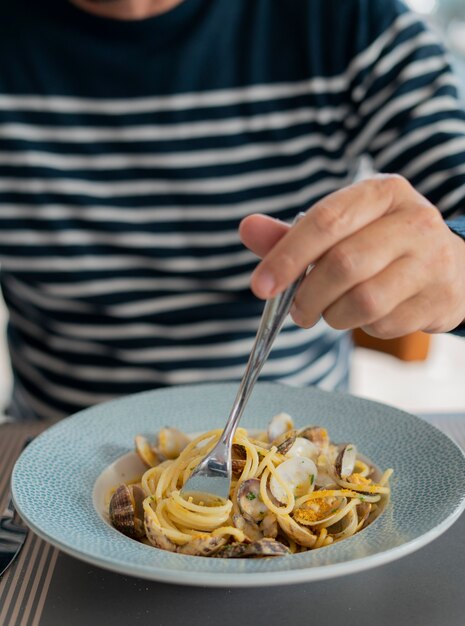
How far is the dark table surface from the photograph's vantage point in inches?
25.7

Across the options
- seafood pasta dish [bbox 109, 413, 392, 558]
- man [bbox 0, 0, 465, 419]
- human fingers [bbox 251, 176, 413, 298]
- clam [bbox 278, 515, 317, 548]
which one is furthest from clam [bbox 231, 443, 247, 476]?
man [bbox 0, 0, 465, 419]

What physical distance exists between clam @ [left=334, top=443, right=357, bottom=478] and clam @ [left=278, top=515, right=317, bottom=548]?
0.09 meters

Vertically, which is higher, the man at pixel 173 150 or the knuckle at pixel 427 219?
the knuckle at pixel 427 219

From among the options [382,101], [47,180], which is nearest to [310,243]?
[382,101]

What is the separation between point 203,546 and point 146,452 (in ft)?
0.75

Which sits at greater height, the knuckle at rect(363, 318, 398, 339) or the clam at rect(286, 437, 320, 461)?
the knuckle at rect(363, 318, 398, 339)

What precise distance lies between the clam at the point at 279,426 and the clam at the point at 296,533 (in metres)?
0.18

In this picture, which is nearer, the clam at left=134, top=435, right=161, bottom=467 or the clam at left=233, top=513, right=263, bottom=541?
the clam at left=233, top=513, right=263, bottom=541

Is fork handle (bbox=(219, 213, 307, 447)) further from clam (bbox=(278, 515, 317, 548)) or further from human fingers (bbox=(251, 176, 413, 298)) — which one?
clam (bbox=(278, 515, 317, 548))

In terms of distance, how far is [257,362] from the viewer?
30.8 inches

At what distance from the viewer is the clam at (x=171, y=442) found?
90cm

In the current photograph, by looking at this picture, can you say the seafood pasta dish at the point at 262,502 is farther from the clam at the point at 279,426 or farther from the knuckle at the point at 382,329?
the knuckle at the point at 382,329

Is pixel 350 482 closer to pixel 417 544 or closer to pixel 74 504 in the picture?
pixel 417 544

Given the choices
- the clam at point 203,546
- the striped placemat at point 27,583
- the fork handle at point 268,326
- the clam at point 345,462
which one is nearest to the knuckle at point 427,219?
the fork handle at point 268,326
